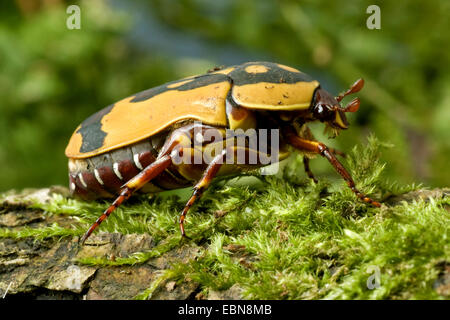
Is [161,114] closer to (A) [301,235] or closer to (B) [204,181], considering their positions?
(B) [204,181]

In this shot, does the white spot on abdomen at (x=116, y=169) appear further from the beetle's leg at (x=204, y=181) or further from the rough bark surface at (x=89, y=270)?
the beetle's leg at (x=204, y=181)

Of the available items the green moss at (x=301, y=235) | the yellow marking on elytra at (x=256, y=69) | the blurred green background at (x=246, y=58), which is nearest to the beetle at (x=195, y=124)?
the yellow marking on elytra at (x=256, y=69)

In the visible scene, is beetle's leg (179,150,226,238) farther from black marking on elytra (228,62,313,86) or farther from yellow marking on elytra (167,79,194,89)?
yellow marking on elytra (167,79,194,89)

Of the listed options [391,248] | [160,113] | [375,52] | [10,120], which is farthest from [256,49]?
[391,248]

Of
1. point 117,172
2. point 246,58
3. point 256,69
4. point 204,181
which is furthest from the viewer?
point 246,58

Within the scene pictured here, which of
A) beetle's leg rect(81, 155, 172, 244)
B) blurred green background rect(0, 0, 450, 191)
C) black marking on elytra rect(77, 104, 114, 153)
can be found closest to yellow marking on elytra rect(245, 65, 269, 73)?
beetle's leg rect(81, 155, 172, 244)

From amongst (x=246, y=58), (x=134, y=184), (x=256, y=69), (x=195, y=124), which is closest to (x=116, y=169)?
(x=134, y=184)
